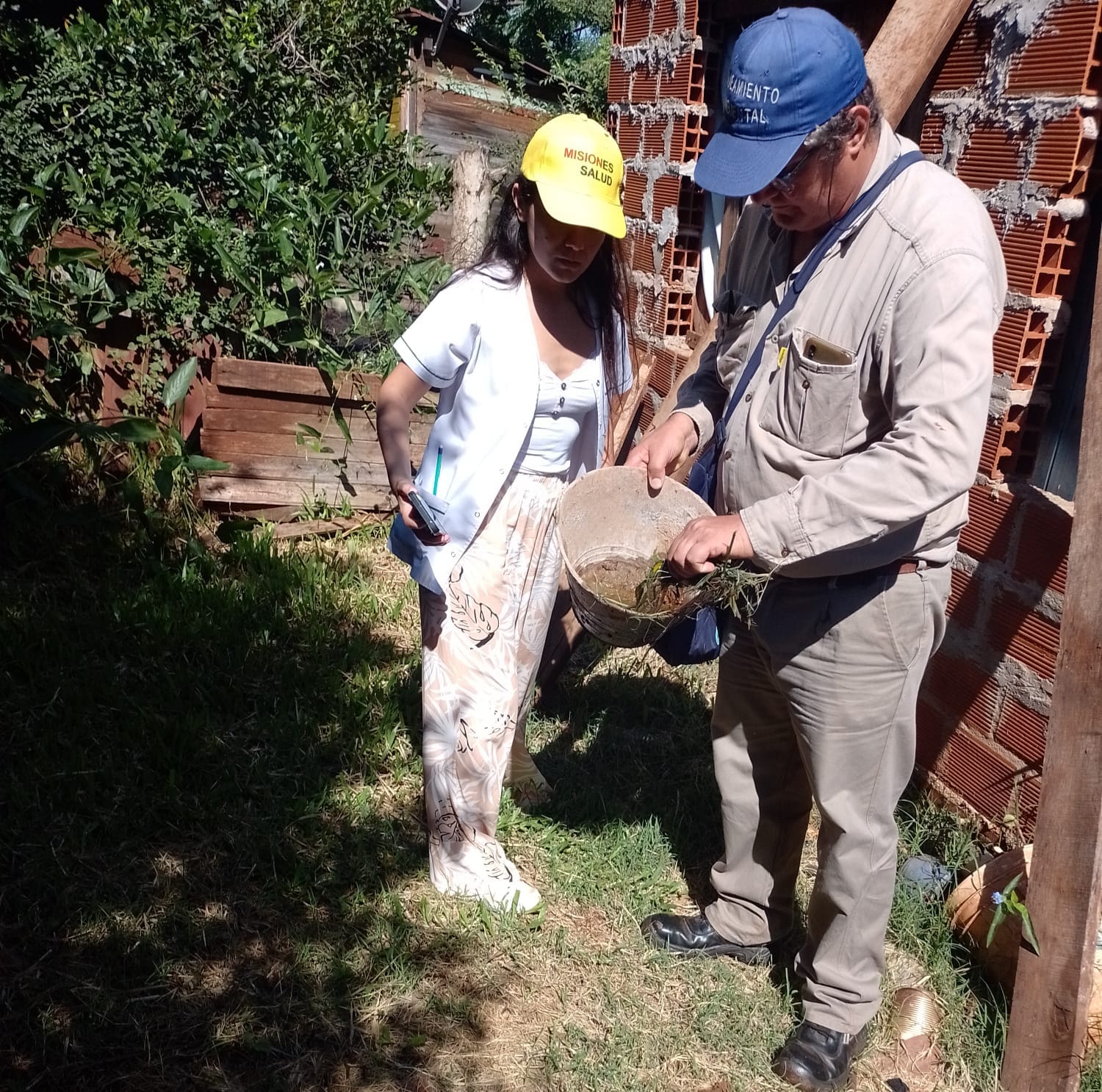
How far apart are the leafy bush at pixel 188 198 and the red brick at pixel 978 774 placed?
3246 mm

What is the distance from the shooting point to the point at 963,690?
333 centimetres

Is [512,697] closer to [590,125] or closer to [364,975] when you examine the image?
[364,975]

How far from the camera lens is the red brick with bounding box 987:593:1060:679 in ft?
9.74

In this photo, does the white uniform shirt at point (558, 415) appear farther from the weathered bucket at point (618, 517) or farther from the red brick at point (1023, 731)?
the red brick at point (1023, 731)

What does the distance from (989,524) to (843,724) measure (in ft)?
3.85

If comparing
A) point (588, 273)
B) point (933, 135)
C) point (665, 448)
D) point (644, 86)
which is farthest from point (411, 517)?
point (644, 86)

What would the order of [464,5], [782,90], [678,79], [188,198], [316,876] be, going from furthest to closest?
1. [464,5]
2. [188,198]
3. [678,79]
4. [316,876]
5. [782,90]

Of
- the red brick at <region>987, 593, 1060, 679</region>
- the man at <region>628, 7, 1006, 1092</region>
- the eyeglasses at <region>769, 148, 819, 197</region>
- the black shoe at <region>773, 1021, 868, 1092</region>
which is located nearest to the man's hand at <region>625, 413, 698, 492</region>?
the man at <region>628, 7, 1006, 1092</region>

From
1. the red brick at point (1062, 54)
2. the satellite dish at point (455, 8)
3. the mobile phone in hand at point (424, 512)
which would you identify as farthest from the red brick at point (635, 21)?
the satellite dish at point (455, 8)

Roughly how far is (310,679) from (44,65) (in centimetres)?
464

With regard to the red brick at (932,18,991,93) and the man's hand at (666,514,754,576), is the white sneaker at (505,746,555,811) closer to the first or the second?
the man's hand at (666,514,754,576)

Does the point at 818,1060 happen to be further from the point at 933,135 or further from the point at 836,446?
the point at 933,135

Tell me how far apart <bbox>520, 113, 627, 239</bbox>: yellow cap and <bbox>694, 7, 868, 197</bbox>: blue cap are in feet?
1.33

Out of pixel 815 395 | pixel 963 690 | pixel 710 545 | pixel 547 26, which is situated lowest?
pixel 963 690
